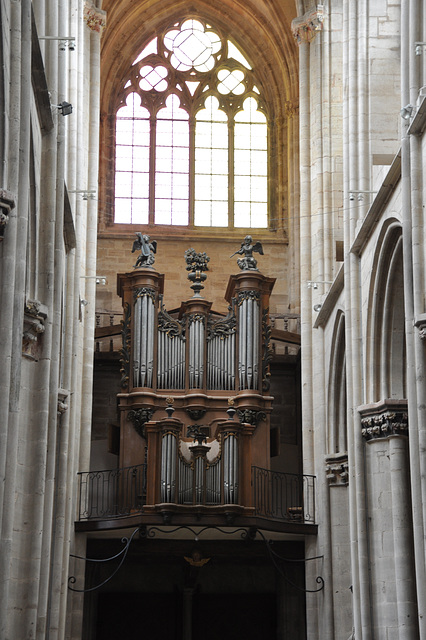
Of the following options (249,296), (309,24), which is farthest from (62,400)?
(309,24)

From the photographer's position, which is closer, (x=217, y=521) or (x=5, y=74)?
(x=5, y=74)

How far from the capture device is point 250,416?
23438 millimetres

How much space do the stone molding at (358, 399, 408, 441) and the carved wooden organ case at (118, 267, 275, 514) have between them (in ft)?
14.9

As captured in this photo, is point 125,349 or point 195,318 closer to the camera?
point 125,349

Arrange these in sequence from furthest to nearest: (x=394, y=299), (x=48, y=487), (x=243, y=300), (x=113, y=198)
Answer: (x=113, y=198) → (x=243, y=300) → (x=394, y=299) → (x=48, y=487)

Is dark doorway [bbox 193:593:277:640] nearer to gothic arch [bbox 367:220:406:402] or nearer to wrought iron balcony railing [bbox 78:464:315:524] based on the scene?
wrought iron balcony railing [bbox 78:464:315:524]

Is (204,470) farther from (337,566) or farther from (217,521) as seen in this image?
(337,566)

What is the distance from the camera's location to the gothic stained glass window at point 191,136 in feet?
98.9

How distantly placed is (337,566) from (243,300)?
229 inches

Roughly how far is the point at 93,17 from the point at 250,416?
9195 mm

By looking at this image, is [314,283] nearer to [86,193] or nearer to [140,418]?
[140,418]

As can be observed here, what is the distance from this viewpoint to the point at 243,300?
24.3 meters

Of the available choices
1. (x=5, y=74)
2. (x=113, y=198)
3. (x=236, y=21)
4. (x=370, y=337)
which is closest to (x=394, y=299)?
(x=370, y=337)

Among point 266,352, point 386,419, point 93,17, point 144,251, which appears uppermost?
point 93,17
